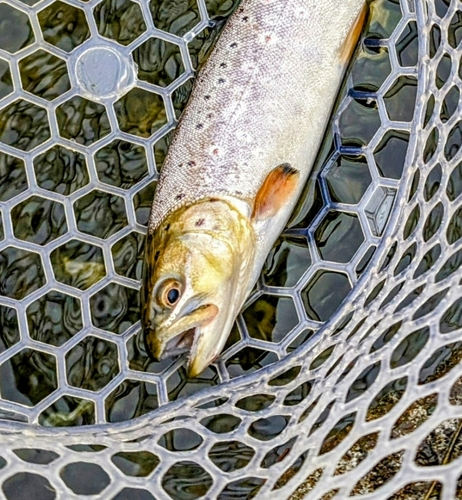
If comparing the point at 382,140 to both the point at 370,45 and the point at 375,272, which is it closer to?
the point at 370,45

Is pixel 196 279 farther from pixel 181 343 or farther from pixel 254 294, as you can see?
pixel 254 294

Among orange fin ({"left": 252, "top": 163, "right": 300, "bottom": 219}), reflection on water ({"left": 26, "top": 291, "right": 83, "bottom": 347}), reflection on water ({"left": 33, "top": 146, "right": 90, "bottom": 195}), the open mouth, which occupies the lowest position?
reflection on water ({"left": 26, "top": 291, "right": 83, "bottom": 347})

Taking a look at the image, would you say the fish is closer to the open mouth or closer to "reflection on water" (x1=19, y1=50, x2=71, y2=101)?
the open mouth

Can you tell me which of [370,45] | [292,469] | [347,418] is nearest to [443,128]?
[370,45]

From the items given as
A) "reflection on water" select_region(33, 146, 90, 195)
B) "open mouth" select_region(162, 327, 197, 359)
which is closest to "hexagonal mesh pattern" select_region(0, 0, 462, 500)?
"reflection on water" select_region(33, 146, 90, 195)

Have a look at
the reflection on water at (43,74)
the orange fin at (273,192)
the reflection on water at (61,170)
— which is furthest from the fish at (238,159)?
the reflection on water at (43,74)
